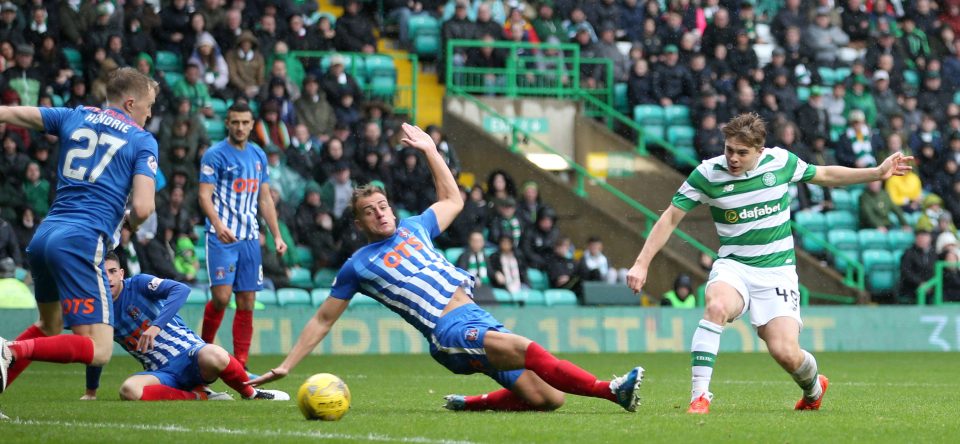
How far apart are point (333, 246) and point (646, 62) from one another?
766 centimetres

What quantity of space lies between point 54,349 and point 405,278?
2086 millimetres

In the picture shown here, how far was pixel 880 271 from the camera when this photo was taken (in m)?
22.3

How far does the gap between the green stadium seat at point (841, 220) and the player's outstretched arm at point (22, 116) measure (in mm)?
17005

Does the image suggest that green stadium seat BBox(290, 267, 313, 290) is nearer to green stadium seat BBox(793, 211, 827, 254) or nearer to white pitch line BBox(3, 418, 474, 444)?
green stadium seat BBox(793, 211, 827, 254)

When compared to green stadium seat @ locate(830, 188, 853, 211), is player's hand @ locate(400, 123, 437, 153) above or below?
above

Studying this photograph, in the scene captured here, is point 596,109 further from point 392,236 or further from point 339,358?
point 392,236

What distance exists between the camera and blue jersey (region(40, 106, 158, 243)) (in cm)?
811

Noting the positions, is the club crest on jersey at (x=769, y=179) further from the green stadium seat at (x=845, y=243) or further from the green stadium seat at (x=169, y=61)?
the green stadium seat at (x=845, y=243)

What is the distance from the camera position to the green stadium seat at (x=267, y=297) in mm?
18062

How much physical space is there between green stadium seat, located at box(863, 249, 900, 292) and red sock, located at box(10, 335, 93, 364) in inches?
650

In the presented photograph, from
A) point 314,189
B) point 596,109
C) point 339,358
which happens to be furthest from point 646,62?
point 339,358

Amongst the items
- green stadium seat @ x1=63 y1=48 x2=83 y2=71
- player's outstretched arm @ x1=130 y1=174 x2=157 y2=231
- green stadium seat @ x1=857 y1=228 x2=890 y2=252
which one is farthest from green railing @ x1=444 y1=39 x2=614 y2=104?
player's outstretched arm @ x1=130 y1=174 x2=157 y2=231

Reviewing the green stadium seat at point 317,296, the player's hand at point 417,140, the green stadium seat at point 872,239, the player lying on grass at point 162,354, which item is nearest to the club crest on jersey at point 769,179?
the player's hand at point 417,140

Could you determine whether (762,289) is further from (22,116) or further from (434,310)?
(22,116)
